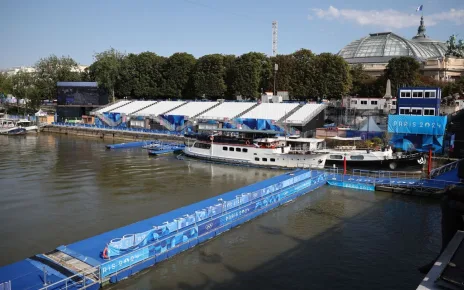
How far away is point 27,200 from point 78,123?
5996 centimetres

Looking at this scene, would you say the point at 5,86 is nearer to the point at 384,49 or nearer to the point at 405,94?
the point at 405,94

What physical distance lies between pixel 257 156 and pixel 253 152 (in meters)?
0.72

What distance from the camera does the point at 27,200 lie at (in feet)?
105

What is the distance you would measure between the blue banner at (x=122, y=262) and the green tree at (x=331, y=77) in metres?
66.2

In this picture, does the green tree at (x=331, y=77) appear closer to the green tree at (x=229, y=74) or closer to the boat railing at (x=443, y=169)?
the green tree at (x=229, y=74)

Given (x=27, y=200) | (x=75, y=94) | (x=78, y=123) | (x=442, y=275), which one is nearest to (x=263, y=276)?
(x=442, y=275)

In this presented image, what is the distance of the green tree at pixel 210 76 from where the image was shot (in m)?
89.8

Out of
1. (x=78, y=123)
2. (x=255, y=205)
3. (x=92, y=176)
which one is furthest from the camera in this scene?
(x=78, y=123)

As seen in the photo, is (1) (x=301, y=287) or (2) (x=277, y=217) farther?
(2) (x=277, y=217)

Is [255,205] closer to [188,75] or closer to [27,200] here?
[27,200]

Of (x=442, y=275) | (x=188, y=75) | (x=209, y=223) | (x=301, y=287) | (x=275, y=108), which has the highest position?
(x=188, y=75)

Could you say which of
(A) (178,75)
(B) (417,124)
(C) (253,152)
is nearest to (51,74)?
(A) (178,75)

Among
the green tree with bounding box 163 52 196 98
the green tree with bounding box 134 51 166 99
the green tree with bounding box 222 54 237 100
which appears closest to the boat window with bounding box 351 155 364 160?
the green tree with bounding box 222 54 237 100

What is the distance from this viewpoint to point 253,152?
157 feet
